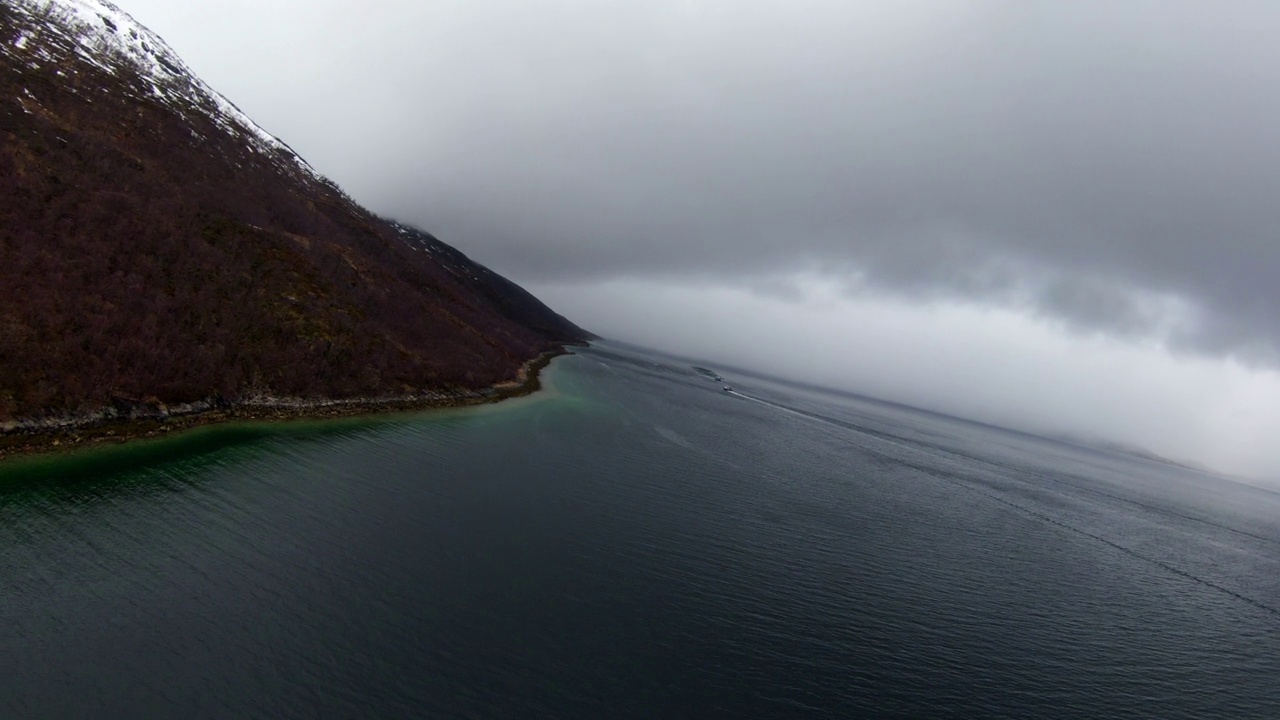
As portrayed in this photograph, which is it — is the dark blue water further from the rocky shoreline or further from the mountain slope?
the mountain slope

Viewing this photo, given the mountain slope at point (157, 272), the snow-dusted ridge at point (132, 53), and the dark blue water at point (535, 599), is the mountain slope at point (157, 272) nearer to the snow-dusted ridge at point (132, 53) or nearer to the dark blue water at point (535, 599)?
the snow-dusted ridge at point (132, 53)

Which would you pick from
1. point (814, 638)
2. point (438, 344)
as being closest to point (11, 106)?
point (438, 344)

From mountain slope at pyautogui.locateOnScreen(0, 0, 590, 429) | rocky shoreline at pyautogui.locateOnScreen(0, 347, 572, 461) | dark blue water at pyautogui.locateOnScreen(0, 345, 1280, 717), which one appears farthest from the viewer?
mountain slope at pyautogui.locateOnScreen(0, 0, 590, 429)

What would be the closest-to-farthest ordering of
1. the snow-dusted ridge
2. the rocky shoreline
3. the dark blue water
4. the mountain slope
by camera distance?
the dark blue water → the rocky shoreline → the mountain slope → the snow-dusted ridge

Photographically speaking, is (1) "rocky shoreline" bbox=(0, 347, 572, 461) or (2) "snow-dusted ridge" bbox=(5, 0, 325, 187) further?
(2) "snow-dusted ridge" bbox=(5, 0, 325, 187)

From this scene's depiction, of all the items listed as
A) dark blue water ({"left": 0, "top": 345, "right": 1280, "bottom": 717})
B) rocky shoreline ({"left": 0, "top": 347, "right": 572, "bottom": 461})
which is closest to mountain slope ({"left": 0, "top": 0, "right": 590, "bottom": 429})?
rocky shoreline ({"left": 0, "top": 347, "right": 572, "bottom": 461})

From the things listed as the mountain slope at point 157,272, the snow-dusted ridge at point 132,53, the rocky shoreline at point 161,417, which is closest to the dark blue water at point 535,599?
the rocky shoreline at point 161,417

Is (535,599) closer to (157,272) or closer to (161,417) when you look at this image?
(161,417)
